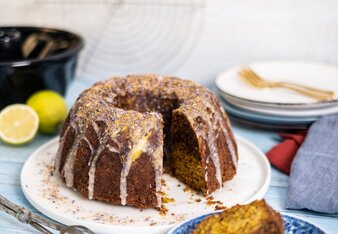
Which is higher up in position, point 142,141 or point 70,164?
point 142,141

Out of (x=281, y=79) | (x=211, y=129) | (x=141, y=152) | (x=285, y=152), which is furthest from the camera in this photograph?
(x=281, y=79)

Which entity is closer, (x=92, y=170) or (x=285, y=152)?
(x=92, y=170)

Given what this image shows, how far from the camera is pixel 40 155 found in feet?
5.91

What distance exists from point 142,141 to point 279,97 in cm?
83

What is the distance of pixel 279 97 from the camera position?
83.6 inches

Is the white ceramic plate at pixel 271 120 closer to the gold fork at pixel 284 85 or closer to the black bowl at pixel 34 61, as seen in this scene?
the gold fork at pixel 284 85

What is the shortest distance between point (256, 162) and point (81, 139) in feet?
1.88

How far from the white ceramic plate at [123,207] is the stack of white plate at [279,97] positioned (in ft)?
0.75

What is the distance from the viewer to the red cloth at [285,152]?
1.75m

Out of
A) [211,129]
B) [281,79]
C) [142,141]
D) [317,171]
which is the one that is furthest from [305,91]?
[142,141]

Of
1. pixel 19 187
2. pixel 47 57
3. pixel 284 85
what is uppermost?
pixel 47 57

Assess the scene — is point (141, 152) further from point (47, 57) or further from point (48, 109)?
point (47, 57)

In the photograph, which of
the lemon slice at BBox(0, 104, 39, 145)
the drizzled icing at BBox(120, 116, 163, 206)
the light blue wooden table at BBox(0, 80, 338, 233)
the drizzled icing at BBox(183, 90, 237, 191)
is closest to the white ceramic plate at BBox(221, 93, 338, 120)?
the light blue wooden table at BBox(0, 80, 338, 233)

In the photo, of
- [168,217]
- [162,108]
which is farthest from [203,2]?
[168,217]
